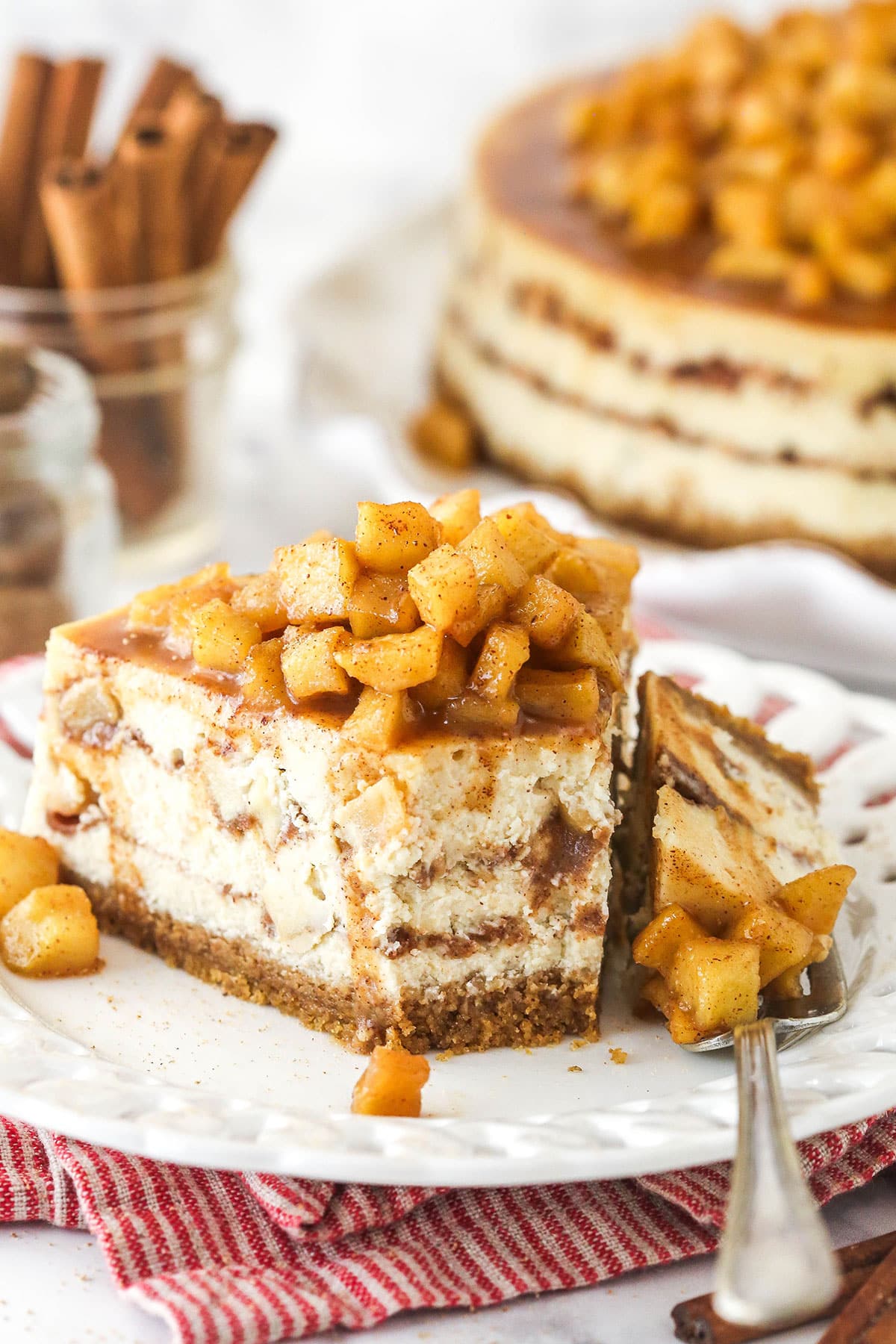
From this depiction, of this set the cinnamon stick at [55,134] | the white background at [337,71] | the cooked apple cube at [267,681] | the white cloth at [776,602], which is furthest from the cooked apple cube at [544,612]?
the white background at [337,71]

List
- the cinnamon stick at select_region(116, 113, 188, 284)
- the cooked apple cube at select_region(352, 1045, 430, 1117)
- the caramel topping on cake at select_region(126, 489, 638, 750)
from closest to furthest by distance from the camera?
the cooked apple cube at select_region(352, 1045, 430, 1117), the caramel topping on cake at select_region(126, 489, 638, 750), the cinnamon stick at select_region(116, 113, 188, 284)

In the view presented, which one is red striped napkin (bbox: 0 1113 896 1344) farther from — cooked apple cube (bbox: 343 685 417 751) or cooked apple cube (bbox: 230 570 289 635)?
cooked apple cube (bbox: 230 570 289 635)

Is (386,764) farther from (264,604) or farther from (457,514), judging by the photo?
(457,514)

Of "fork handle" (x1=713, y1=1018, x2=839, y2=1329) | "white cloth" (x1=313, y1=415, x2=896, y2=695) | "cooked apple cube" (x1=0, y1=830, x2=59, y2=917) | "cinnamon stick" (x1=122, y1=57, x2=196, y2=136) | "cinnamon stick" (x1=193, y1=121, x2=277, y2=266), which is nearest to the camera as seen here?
"fork handle" (x1=713, y1=1018, x2=839, y2=1329)

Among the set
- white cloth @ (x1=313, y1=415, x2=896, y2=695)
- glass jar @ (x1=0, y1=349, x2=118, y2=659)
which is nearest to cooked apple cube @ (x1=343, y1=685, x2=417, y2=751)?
white cloth @ (x1=313, y1=415, x2=896, y2=695)

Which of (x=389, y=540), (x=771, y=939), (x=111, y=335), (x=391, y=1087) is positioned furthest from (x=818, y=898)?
(x=111, y=335)

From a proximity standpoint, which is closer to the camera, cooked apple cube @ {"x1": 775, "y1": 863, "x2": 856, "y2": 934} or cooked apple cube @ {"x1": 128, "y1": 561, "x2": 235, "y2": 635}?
cooked apple cube @ {"x1": 775, "y1": 863, "x2": 856, "y2": 934}

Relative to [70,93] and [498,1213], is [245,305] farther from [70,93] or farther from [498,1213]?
[498,1213]
